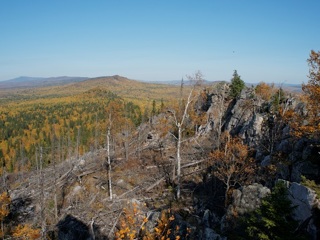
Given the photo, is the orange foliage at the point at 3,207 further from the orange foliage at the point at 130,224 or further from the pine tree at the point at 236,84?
the pine tree at the point at 236,84

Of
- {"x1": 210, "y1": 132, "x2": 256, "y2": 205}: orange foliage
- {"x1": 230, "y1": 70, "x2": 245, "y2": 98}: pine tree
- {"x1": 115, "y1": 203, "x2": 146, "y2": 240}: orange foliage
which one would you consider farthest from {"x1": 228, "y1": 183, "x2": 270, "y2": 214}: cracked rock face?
{"x1": 230, "y1": 70, "x2": 245, "y2": 98}: pine tree

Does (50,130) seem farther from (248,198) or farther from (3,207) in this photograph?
(248,198)

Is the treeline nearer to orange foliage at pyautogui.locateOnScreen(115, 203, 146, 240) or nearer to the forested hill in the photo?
the forested hill

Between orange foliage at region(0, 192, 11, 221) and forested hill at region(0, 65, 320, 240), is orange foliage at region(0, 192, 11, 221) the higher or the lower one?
the lower one

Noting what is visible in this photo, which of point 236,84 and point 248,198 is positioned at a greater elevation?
point 236,84

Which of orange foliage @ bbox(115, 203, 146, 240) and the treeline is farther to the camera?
the treeline

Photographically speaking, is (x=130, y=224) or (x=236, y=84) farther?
(x=236, y=84)

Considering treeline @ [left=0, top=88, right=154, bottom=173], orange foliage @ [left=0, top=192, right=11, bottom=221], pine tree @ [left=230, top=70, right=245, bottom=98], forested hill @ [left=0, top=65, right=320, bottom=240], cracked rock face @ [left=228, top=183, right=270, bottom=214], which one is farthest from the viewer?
treeline @ [left=0, top=88, right=154, bottom=173]

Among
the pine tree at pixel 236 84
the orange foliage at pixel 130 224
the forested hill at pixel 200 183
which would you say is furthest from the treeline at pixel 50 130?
the orange foliage at pixel 130 224

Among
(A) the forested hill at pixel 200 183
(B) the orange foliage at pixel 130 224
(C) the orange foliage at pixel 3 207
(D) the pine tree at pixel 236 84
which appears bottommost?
(C) the orange foliage at pixel 3 207

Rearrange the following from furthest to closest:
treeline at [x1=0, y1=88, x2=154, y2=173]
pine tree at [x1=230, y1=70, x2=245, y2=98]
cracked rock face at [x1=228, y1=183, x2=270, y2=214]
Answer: treeline at [x1=0, y1=88, x2=154, y2=173] → pine tree at [x1=230, y1=70, x2=245, y2=98] → cracked rock face at [x1=228, y1=183, x2=270, y2=214]

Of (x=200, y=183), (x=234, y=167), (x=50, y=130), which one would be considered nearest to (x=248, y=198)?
(x=234, y=167)

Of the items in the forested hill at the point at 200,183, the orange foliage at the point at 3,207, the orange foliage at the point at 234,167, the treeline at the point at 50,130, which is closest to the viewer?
the forested hill at the point at 200,183

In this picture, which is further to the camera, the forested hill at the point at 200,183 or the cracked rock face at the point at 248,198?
the cracked rock face at the point at 248,198
